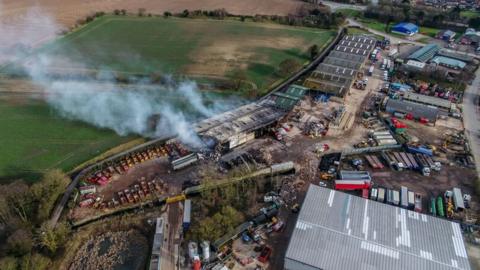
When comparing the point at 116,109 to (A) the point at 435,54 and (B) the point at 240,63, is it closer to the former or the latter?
(B) the point at 240,63

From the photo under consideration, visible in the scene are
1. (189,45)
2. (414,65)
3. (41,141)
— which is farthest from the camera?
(189,45)

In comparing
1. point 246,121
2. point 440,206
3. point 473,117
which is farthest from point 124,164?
point 473,117

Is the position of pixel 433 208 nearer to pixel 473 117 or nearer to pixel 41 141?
pixel 473 117

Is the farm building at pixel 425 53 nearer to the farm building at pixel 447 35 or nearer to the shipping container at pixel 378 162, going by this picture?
the farm building at pixel 447 35

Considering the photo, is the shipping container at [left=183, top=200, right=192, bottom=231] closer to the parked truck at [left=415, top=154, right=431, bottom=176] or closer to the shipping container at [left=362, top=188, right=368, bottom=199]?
the shipping container at [left=362, top=188, right=368, bottom=199]

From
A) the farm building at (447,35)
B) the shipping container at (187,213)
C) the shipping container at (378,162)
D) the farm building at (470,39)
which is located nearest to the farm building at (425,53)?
the farm building at (447,35)

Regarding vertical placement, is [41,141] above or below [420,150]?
below

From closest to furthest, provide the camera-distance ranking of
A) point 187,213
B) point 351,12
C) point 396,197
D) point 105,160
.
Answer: point 187,213, point 396,197, point 105,160, point 351,12

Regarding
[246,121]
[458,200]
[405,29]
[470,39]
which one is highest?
[405,29]
